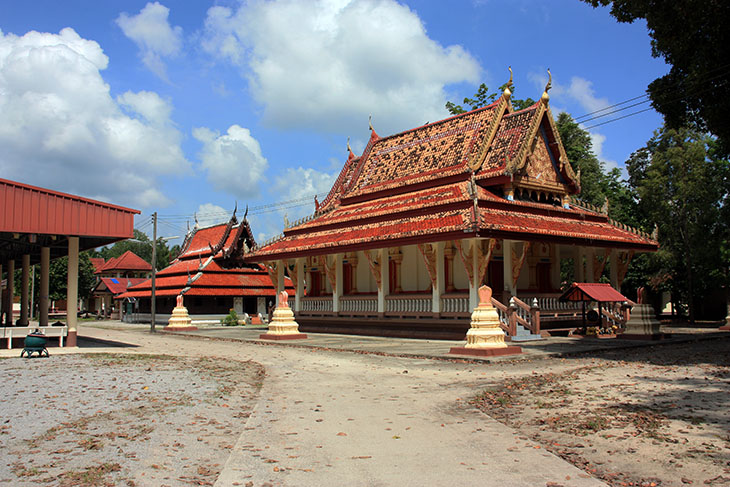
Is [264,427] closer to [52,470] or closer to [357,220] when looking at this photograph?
[52,470]

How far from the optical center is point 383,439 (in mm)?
6008

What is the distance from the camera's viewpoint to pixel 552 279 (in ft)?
75.5

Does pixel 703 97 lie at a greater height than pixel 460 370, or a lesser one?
greater

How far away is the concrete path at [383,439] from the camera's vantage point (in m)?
4.71

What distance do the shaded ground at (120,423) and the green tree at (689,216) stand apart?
24052mm

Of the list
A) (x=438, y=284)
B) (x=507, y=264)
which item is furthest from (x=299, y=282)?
(x=507, y=264)

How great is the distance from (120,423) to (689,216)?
29129 millimetres

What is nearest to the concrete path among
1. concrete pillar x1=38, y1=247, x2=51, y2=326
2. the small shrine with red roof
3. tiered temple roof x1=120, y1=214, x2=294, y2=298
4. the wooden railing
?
the wooden railing

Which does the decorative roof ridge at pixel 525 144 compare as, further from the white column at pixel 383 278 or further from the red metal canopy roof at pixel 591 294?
the white column at pixel 383 278

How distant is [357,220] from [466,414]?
1637cm

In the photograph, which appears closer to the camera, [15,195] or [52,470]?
[52,470]

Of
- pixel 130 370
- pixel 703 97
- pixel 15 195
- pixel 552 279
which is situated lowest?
pixel 130 370

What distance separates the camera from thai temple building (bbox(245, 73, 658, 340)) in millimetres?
19047

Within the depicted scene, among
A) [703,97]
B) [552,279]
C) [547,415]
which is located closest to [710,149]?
[552,279]
